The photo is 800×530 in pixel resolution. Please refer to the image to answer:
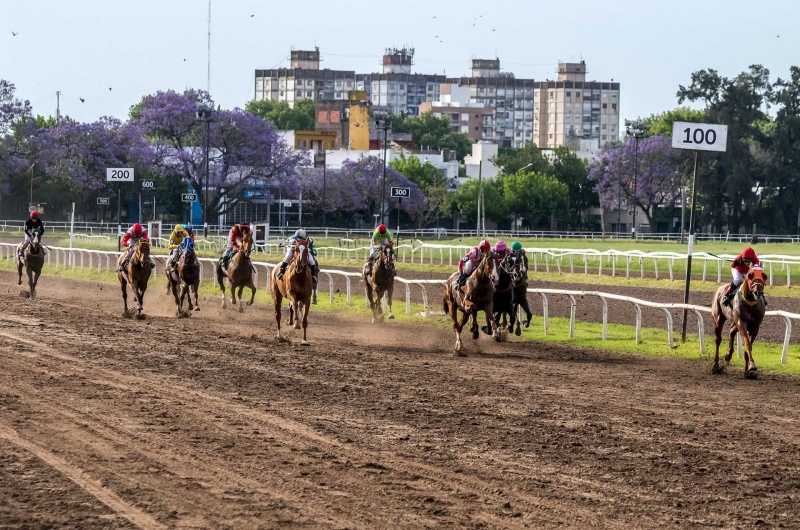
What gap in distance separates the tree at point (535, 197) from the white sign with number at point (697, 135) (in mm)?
72461

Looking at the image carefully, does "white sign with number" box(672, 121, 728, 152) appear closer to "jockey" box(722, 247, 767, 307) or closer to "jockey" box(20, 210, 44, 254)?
"jockey" box(722, 247, 767, 307)

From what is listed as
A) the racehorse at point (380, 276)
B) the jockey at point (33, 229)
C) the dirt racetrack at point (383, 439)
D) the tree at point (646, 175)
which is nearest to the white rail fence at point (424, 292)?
the racehorse at point (380, 276)

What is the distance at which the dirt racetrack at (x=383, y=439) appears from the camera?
→ 25.1 ft

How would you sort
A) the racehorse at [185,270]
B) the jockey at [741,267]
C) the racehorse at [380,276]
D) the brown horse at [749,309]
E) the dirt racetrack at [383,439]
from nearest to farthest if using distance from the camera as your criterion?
the dirt racetrack at [383,439] < the brown horse at [749,309] < the jockey at [741,267] < the racehorse at [380,276] < the racehorse at [185,270]

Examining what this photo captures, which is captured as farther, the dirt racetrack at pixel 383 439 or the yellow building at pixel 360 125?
the yellow building at pixel 360 125

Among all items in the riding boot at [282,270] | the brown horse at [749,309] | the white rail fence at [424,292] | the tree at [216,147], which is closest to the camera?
the brown horse at [749,309]

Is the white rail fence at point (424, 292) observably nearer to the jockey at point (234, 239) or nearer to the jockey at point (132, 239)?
the jockey at point (234, 239)

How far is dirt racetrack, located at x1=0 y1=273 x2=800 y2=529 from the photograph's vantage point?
7.66 m

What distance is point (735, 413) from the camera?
1178cm

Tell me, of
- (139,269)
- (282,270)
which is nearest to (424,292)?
(282,270)

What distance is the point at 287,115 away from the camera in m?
151

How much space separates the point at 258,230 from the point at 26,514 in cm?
3344

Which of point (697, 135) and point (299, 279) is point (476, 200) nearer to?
point (697, 135)


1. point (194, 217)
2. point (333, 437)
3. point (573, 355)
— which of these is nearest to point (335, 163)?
point (194, 217)
